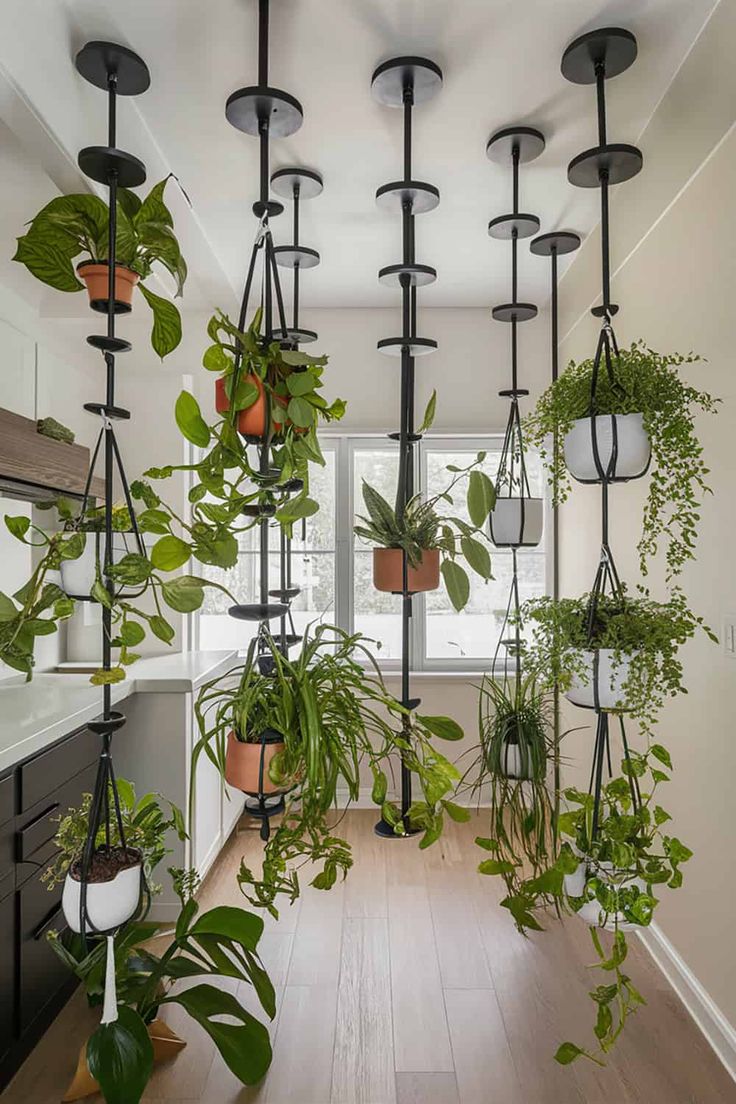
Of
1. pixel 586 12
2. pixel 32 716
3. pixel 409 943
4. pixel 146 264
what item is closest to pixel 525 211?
pixel 586 12

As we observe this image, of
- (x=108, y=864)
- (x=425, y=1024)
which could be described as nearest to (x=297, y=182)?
(x=108, y=864)

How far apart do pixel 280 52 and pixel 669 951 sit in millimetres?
2760

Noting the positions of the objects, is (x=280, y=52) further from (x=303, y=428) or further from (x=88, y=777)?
(x=88, y=777)

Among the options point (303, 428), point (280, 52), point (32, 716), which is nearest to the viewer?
point (303, 428)

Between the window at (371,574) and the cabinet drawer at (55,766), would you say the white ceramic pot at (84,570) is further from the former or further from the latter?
the window at (371,574)

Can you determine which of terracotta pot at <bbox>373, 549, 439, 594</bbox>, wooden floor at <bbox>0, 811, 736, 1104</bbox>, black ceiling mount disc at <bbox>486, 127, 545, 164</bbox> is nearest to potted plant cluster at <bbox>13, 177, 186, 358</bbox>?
terracotta pot at <bbox>373, 549, 439, 594</bbox>

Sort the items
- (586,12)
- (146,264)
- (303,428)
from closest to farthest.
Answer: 1. (303,428)
2. (146,264)
3. (586,12)

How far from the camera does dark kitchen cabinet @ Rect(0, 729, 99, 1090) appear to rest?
69.7 inches

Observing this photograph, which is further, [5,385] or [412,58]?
[5,385]

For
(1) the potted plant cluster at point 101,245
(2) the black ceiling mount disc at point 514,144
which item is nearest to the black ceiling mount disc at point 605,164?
(2) the black ceiling mount disc at point 514,144

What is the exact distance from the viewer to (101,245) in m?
Result: 1.45

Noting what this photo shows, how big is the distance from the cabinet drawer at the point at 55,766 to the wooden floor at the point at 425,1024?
660 mm

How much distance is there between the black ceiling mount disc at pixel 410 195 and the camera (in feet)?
5.17

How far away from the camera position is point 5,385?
7.73 feet
